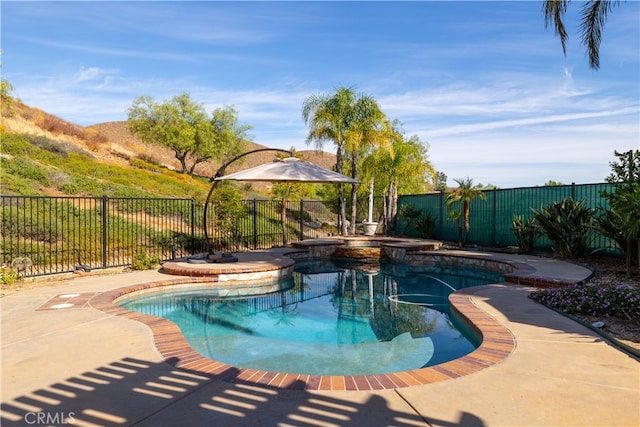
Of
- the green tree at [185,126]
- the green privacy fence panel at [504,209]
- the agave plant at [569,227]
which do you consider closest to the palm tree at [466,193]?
the green privacy fence panel at [504,209]

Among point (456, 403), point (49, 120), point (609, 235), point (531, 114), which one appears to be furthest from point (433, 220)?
point (49, 120)

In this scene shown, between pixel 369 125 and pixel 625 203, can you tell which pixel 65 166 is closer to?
pixel 369 125

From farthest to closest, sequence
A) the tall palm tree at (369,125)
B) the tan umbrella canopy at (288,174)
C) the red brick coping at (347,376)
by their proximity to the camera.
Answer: the tall palm tree at (369,125) < the tan umbrella canopy at (288,174) < the red brick coping at (347,376)

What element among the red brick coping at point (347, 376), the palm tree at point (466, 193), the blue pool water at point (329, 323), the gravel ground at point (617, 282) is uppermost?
the palm tree at point (466, 193)

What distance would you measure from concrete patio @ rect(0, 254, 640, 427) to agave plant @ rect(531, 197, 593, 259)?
6326 millimetres

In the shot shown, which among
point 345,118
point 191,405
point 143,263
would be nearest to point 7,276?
point 143,263

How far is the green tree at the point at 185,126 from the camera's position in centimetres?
3325

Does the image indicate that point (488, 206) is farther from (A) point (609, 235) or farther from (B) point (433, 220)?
(A) point (609, 235)

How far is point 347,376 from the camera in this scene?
314cm

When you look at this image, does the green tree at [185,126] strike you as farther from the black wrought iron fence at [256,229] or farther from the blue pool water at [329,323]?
the blue pool water at [329,323]

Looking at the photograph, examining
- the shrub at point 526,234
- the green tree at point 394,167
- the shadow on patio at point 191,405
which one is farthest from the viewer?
the green tree at point 394,167

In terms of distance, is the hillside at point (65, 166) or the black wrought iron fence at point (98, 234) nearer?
the black wrought iron fence at point (98, 234)

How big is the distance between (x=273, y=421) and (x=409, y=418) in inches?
33.6

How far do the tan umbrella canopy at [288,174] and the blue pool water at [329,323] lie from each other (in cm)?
239
